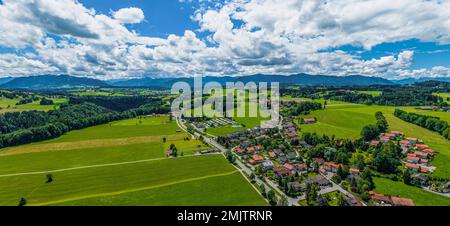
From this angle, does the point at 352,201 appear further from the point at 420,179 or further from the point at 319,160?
the point at 319,160

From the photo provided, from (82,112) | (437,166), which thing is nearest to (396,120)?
(437,166)

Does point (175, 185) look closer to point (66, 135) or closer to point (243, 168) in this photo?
point (243, 168)

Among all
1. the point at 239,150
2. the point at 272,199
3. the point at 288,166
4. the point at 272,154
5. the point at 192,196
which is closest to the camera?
the point at 272,199

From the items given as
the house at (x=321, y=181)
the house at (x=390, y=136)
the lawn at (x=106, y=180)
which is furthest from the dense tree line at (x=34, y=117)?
the house at (x=390, y=136)

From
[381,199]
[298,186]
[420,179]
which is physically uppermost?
[420,179]

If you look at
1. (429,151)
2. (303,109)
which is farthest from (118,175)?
(303,109)

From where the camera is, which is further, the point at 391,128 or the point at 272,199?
the point at 391,128

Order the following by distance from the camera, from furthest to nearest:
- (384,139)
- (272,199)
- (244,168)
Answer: (384,139)
(244,168)
(272,199)
